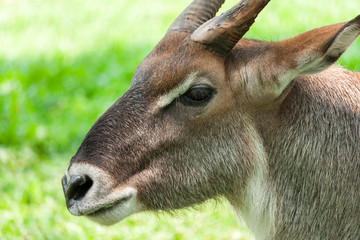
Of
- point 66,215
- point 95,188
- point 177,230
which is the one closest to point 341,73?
point 95,188

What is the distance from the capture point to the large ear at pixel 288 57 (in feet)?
13.3

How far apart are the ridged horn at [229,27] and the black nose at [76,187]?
1.27 meters

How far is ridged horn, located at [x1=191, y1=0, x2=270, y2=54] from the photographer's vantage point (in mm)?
4332

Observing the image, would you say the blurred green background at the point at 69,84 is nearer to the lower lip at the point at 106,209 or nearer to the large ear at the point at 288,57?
the lower lip at the point at 106,209

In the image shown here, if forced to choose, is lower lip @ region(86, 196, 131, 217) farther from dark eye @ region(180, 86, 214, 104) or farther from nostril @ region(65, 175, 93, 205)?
dark eye @ region(180, 86, 214, 104)

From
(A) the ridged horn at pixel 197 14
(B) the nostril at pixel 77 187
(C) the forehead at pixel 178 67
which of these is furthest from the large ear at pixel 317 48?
(B) the nostril at pixel 77 187

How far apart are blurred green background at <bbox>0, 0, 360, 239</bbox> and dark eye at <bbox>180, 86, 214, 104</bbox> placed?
2.84 ft

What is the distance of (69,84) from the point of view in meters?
10.4

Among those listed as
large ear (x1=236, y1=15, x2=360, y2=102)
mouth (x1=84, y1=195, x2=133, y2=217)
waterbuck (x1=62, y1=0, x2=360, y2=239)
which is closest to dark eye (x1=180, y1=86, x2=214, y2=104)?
waterbuck (x1=62, y1=0, x2=360, y2=239)

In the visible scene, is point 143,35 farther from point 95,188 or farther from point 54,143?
point 95,188

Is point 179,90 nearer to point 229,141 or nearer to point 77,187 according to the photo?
point 229,141

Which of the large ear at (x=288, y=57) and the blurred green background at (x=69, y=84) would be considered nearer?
the large ear at (x=288, y=57)

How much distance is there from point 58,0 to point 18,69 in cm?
460

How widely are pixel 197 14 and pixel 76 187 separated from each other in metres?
1.79
